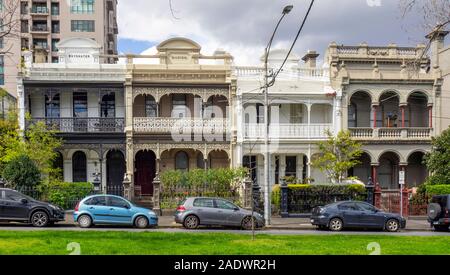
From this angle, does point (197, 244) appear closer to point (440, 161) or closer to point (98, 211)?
point (98, 211)

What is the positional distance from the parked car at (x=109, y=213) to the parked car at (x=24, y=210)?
1065 mm

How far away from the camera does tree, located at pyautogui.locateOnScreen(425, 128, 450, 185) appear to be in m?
29.3

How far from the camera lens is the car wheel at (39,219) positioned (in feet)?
64.8

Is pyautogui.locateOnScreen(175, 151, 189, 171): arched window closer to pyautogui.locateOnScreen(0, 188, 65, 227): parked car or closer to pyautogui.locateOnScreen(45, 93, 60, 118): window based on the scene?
pyautogui.locateOnScreen(45, 93, 60, 118): window

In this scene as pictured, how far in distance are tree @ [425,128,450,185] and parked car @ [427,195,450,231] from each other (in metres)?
7.18

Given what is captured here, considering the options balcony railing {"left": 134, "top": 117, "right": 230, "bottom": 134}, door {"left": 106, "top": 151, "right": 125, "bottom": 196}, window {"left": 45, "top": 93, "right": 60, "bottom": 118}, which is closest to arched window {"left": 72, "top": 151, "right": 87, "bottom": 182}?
door {"left": 106, "top": 151, "right": 125, "bottom": 196}

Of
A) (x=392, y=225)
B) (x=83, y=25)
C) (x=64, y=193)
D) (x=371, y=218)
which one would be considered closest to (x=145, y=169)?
(x=64, y=193)

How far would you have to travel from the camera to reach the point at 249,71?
108 ft

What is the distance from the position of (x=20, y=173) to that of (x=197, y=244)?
→ 15081 mm

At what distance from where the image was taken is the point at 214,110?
3338 centimetres

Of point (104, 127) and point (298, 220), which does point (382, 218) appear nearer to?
point (298, 220)

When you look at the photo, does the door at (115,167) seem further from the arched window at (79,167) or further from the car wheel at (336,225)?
the car wheel at (336,225)
